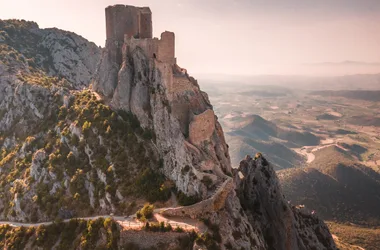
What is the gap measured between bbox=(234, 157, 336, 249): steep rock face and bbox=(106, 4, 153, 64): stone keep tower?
41.6 metres

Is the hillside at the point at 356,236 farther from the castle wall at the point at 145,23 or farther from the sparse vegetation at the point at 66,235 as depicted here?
the castle wall at the point at 145,23

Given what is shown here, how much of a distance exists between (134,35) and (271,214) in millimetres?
53941

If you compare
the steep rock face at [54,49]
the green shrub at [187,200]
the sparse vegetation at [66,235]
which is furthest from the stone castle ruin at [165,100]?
the steep rock face at [54,49]

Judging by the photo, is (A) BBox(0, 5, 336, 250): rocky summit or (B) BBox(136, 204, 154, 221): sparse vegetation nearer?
(B) BBox(136, 204, 154, 221): sparse vegetation

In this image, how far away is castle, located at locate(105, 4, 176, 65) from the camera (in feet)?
206

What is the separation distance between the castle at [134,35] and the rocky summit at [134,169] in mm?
254

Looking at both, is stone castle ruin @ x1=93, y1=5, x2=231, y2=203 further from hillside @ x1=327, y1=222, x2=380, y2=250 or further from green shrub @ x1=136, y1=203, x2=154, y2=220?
hillside @ x1=327, y1=222, x2=380, y2=250

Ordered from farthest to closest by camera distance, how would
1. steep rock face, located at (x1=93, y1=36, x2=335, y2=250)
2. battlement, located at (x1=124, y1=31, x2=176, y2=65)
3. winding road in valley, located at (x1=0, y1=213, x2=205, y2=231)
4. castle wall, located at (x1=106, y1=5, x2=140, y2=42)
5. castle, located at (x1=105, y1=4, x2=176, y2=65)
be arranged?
castle wall, located at (x1=106, y1=5, x2=140, y2=42)
castle, located at (x1=105, y1=4, x2=176, y2=65)
battlement, located at (x1=124, y1=31, x2=176, y2=65)
steep rock face, located at (x1=93, y1=36, x2=335, y2=250)
winding road in valley, located at (x1=0, y1=213, x2=205, y2=231)

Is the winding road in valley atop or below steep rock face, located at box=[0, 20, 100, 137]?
below

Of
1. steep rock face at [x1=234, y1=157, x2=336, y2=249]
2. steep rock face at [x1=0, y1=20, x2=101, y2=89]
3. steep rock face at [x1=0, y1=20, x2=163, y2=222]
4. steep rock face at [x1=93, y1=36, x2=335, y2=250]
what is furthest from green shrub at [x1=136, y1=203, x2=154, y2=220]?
steep rock face at [x1=0, y1=20, x2=101, y2=89]

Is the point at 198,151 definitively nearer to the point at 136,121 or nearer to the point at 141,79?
the point at 136,121

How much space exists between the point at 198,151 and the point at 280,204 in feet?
83.2

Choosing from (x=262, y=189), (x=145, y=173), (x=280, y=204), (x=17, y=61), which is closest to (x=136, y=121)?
(x=145, y=173)

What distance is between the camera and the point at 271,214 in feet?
209
